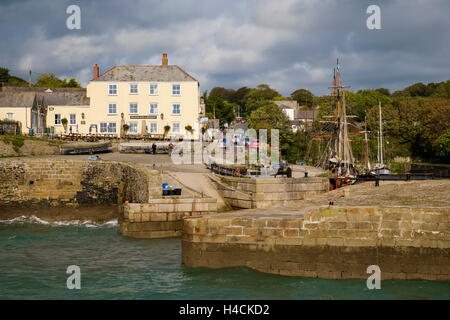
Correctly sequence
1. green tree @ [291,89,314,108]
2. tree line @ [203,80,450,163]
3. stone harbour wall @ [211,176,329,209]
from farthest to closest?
green tree @ [291,89,314,108] → tree line @ [203,80,450,163] → stone harbour wall @ [211,176,329,209]

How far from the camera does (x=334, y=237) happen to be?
46.1 ft

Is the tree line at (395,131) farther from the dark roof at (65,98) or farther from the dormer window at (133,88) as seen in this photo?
the dark roof at (65,98)

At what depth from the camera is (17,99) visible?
48.5m

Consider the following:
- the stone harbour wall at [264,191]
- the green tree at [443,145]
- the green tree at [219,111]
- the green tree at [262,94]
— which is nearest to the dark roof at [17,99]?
the stone harbour wall at [264,191]

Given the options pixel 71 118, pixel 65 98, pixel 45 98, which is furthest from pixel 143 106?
pixel 45 98

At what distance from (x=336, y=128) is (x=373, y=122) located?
3113 centimetres

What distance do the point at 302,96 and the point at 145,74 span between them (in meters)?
87.5

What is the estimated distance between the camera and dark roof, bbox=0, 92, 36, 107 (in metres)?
47.9

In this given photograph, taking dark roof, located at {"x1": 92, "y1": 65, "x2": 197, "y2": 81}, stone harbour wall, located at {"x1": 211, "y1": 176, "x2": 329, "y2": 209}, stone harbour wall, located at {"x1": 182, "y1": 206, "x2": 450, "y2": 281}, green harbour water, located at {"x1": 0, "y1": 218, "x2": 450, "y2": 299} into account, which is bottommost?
green harbour water, located at {"x1": 0, "y1": 218, "x2": 450, "y2": 299}

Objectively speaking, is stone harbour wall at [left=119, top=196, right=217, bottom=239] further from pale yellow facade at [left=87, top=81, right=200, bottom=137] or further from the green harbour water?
pale yellow facade at [left=87, top=81, right=200, bottom=137]

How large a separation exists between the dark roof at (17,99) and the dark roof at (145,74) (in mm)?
7272

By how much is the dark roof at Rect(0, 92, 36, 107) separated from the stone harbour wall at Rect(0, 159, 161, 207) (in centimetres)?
2191

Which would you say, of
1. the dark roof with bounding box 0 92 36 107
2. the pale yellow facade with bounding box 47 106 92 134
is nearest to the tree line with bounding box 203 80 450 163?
the pale yellow facade with bounding box 47 106 92 134
